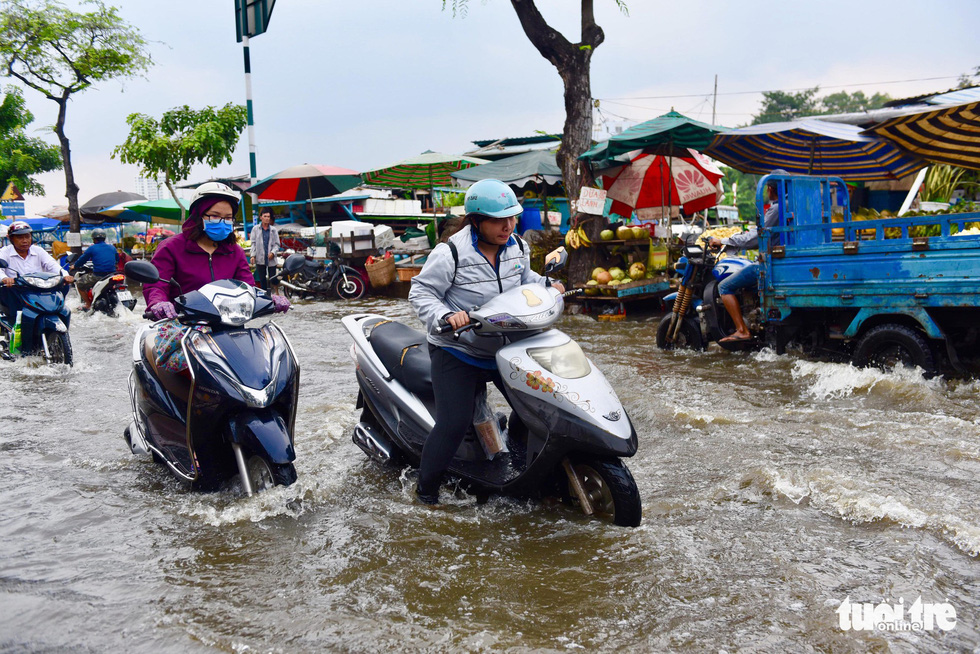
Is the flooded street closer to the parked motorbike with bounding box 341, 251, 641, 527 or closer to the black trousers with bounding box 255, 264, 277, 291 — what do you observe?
the parked motorbike with bounding box 341, 251, 641, 527

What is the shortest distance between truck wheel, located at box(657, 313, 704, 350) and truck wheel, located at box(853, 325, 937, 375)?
1.98 metres

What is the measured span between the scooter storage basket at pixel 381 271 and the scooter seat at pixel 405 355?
1254cm

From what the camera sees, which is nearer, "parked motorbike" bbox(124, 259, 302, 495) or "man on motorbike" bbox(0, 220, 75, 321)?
"parked motorbike" bbox(124, 259, 302, 495)

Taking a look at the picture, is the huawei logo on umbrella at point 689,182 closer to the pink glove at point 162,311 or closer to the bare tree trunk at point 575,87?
the bare tree trunk at point 575,87

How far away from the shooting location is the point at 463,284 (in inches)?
153

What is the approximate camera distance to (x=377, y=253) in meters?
18.3

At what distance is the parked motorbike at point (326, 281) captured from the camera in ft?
57.1

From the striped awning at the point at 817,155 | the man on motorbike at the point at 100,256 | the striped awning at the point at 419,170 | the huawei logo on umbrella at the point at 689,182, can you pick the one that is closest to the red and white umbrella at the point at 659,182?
the huawei logo on umbrella at the point at 689,182

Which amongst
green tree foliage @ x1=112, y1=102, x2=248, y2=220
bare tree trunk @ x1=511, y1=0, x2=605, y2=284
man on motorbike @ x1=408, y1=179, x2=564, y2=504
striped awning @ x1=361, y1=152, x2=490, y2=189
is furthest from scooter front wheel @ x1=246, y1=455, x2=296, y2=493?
green tree foliage @ x1=112, y1=102, x2=248, y2=220

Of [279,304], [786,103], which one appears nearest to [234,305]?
[279,304]

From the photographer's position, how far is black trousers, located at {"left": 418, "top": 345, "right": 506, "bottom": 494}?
12.6ft

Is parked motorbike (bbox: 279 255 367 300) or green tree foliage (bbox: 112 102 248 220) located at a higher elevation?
green tree foliage (bbox: 112 102 248 220)

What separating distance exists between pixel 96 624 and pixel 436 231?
1548cm

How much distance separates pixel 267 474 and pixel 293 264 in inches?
546
